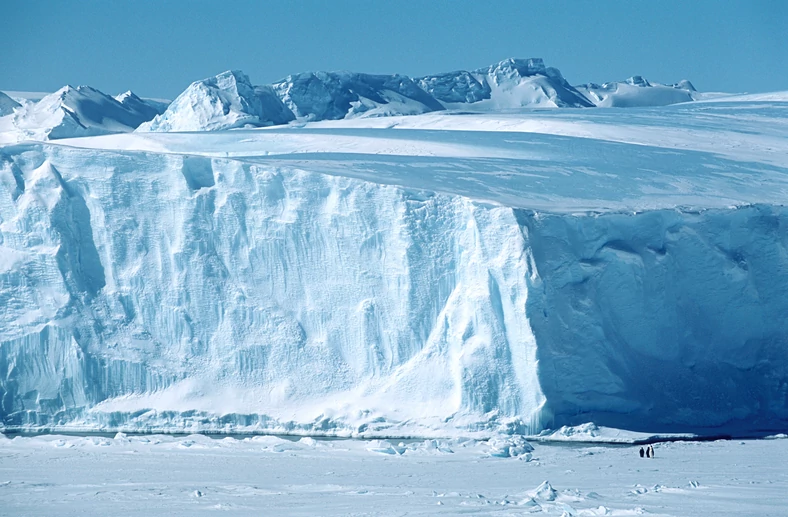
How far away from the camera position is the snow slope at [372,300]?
15375 mm

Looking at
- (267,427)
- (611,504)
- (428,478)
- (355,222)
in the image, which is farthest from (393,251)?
(611,504)

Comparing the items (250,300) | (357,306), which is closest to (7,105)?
(250,300)

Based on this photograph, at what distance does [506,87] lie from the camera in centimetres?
4909

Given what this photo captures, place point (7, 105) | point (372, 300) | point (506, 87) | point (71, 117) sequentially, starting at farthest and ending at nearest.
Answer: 1. point (506, 87)
2. point (7, 105)
3. point (71, 117)
4. point (372, 300)

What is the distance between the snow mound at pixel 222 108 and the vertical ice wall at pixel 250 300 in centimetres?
1897

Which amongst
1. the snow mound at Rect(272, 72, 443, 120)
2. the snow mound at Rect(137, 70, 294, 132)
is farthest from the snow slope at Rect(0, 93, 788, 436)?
the snow mound at Rect(272, 72, 443, 120)

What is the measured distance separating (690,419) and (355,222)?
18.5ft

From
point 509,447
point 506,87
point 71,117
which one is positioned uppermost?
point 506,87

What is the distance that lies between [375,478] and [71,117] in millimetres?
29500

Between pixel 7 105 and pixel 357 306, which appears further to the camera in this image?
pixel 7 105

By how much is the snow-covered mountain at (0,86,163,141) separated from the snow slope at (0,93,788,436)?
20561 mm

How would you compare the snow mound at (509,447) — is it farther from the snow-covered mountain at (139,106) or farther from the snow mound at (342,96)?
the snow-covered mountain at (139,106)

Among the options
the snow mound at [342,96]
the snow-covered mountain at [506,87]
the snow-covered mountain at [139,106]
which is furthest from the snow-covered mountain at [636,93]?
the snow-covered mountain at [139,106]

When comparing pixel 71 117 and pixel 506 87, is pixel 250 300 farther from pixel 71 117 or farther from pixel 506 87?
pixel 506 87
